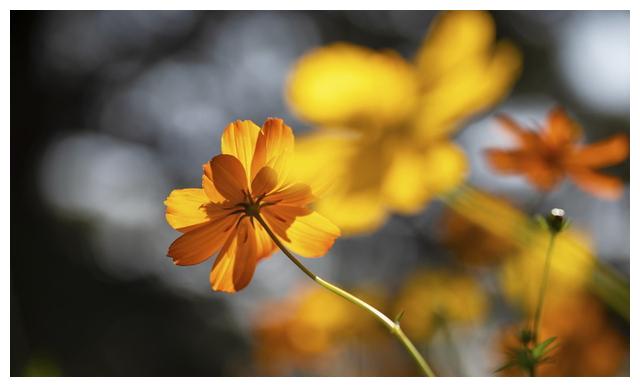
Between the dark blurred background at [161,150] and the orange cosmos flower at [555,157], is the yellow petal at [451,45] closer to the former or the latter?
the orange cosmos flower at [555,157]

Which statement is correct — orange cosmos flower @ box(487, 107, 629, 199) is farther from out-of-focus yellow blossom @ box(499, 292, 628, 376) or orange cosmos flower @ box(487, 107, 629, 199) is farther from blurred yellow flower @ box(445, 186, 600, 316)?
out-of-focus yellow blossom @ box(499, 292, 628, 376)

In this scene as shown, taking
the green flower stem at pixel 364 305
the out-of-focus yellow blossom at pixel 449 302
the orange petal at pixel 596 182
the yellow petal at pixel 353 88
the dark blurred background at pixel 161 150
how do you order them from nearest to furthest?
1. the green flower stem at pixel 364 305
2. the orange petal at pixel 596 182
3. the yellow petal at pixel 353 88
4. the out-of-focus yellow blossom at pixel 449 302
5. the dark blurred background at pixel 161 150

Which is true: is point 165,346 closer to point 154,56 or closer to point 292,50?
point 154,56

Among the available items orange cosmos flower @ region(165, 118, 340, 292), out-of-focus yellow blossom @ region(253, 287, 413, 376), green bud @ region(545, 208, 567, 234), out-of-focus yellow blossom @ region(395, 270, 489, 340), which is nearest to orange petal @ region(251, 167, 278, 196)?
orange cosmos flower @ region(165, 118, 340, 292)

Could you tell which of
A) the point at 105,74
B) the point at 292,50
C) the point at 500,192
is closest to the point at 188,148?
the point at 292,50

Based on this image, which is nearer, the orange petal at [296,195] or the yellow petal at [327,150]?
the orange petal at [296,195]

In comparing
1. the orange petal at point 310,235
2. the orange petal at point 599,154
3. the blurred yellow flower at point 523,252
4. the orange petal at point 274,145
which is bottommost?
the orange petal at point 310,235

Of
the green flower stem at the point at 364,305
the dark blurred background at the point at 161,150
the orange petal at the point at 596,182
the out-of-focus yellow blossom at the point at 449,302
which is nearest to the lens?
the green flower stem at the point at 364,305

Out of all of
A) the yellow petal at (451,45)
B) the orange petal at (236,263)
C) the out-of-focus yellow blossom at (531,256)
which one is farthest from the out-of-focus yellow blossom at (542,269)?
the orange petal at (236,263)

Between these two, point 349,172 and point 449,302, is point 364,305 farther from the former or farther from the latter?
point 449,302
